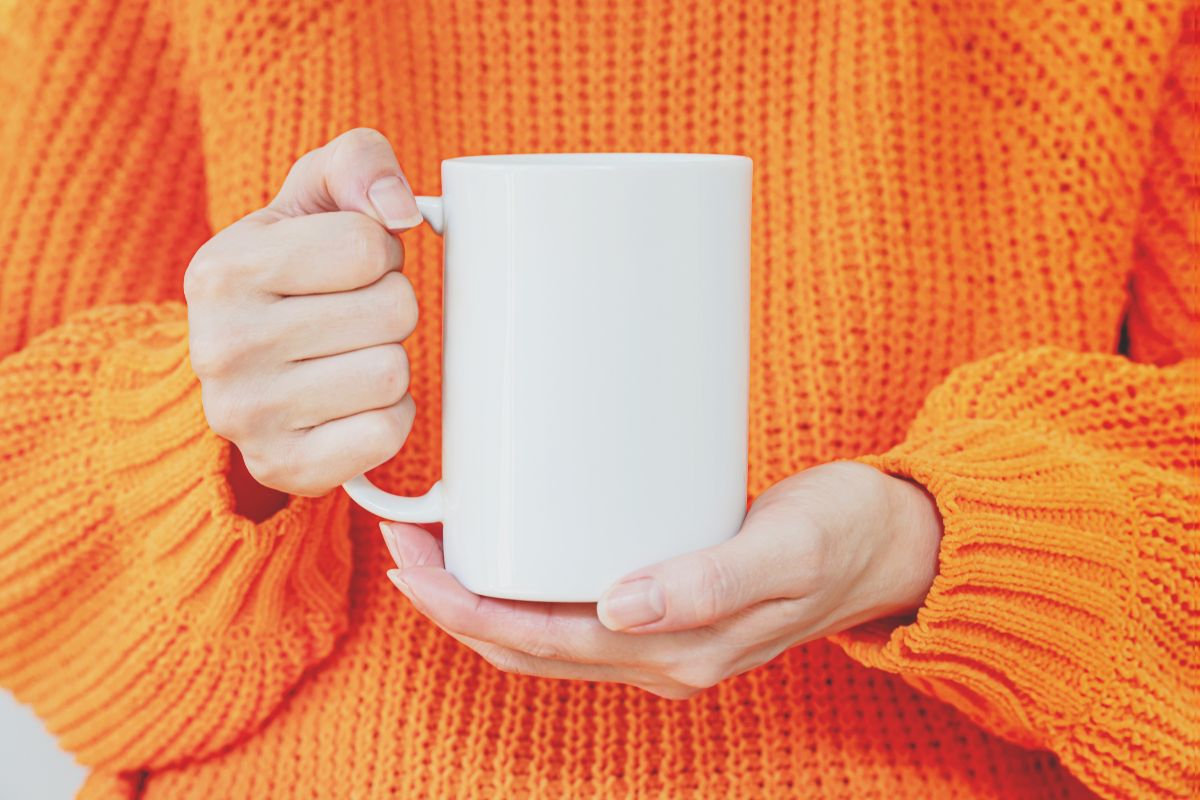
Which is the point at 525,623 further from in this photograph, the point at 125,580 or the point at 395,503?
the point at 125,580

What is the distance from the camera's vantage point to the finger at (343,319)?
54 cm

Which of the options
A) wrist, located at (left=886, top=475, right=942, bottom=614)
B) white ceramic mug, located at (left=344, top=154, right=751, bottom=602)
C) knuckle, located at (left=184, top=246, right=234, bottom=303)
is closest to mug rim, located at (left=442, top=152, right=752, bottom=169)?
white ceramic mug, located at (left=344, top=154, right=751, bottom=602)

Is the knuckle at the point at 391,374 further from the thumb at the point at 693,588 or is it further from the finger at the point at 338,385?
the thumb at the point at 693,588

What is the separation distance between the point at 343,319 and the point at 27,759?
86 centimetres

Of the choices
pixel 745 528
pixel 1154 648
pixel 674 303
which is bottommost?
pixel 1154 648

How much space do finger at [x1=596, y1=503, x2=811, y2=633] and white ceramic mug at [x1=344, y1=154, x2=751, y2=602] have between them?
0.04 ft

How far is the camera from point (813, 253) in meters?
0.80

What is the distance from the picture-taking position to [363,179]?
1.80ft

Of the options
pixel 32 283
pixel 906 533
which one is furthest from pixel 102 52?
pixel 906 533

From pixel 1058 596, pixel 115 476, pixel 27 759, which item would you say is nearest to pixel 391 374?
pixel 115 476

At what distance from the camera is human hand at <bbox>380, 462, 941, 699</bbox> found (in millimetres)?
523

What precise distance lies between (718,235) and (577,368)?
0.09 m

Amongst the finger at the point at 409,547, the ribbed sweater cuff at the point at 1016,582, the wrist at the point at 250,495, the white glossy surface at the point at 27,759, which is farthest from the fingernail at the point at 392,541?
the white glossy surface at the point at 27,759

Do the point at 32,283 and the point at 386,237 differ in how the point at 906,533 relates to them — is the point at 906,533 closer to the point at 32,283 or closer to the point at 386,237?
the point at 386,237
